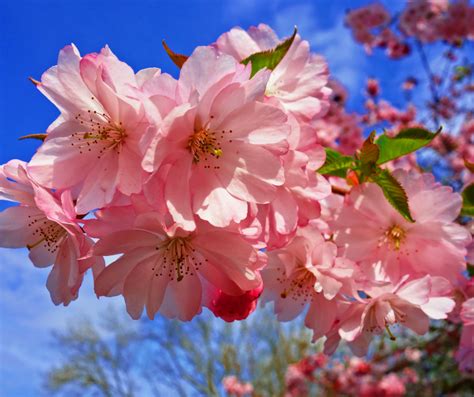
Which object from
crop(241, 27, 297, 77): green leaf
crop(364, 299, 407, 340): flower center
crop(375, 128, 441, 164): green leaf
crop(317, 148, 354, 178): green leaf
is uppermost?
crop(241, 27, 297, 77): green leaf

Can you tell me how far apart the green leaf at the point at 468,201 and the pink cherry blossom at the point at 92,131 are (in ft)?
2.25

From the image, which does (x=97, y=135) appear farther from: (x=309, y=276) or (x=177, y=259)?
(x=309, y=276)

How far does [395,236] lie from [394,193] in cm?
14

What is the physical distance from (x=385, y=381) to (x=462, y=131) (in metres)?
2.80

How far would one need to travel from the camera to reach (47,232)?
32.0 inches

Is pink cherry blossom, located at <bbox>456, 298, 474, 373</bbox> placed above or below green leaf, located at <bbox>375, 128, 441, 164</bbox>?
below

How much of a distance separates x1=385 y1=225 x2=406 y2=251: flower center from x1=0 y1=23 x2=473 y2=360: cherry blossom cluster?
10 cm

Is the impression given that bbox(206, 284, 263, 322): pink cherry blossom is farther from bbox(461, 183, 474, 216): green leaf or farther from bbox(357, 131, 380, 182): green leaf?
bbox(461, 183, 474, 216): green leaf

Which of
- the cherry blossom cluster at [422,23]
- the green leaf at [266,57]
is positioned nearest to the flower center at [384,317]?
the green leaf at [266,57]

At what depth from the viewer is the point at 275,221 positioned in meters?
0.76

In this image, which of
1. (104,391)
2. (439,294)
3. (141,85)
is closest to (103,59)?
(141,85)

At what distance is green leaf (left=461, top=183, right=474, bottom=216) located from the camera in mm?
1018

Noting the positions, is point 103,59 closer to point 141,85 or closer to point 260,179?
point 141,85

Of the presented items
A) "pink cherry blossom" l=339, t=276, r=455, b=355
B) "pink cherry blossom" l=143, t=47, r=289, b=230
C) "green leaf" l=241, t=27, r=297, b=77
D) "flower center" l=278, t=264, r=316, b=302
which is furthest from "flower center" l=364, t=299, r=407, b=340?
"green leaf" l=241, t=27, r=297, b=77
